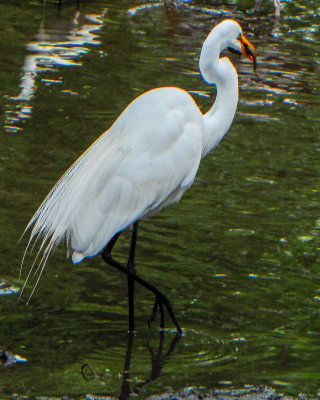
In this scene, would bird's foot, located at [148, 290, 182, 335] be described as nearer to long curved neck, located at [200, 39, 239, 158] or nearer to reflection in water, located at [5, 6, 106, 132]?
long curved neck, located at [200, 39, 239, 158]

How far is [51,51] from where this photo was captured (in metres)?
9.89

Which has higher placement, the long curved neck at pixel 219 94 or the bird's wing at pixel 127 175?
the long curved neck at pixel 219 94

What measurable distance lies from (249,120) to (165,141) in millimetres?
3877

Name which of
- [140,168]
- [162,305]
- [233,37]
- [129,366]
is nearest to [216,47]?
[233,37]

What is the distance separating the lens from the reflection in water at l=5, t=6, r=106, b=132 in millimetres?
7938

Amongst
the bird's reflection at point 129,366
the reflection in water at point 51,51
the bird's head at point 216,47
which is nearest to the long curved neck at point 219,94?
the bird's head at point 216,47

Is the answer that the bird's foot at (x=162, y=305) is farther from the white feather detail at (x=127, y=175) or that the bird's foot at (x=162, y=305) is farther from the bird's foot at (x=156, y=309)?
the white feather detail at (x=127, y=175)

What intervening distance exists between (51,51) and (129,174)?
235 inches

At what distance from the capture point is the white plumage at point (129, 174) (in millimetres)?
4176

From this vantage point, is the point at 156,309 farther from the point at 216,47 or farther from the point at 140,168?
the point at 216,47

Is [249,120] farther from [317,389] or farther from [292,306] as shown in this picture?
[317,389]

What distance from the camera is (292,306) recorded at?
4691 mm

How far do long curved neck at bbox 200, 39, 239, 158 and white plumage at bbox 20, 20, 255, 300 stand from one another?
2cm

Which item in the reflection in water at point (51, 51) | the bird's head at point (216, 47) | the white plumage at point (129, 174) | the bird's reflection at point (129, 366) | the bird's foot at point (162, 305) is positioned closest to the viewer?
the bird's reflection at point (129, 366)
